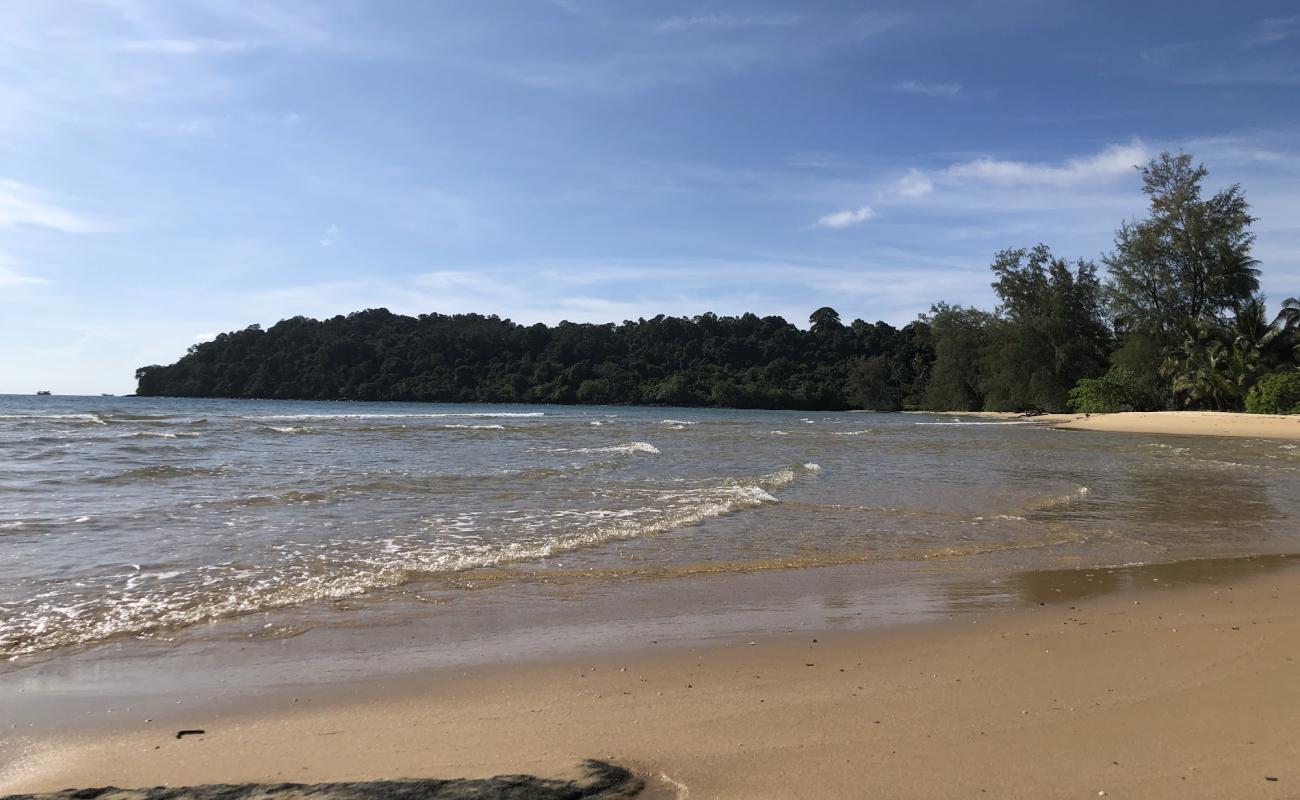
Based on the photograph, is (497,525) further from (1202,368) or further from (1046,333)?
(1046,333)

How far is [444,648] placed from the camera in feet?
15.6

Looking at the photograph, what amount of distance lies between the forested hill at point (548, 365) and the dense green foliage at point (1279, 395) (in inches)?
2038

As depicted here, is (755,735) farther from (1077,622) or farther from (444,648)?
(1077,622)

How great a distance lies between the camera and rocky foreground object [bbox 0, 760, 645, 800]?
2539 mm

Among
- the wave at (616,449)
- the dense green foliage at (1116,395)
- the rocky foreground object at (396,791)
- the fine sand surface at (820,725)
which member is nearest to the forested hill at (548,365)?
the dense green foliage at (1116,395)

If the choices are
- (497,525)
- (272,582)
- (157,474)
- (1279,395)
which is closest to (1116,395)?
(1279,395)

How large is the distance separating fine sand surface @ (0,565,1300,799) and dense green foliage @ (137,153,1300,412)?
→ 45.1 m

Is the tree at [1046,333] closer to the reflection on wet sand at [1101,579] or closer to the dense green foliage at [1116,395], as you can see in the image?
the dense green foliage at [1116,395]

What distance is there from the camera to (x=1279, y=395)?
38688 mm

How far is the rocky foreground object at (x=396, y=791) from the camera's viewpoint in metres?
2.54

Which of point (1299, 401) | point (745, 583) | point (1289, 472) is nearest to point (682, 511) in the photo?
point (745, 583)

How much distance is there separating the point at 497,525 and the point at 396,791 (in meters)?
6.72

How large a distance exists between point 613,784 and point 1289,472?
63.2 ft

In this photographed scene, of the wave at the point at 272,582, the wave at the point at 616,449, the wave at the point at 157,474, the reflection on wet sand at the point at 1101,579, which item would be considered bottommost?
the reflection on wet sand at the point at 1101,579
